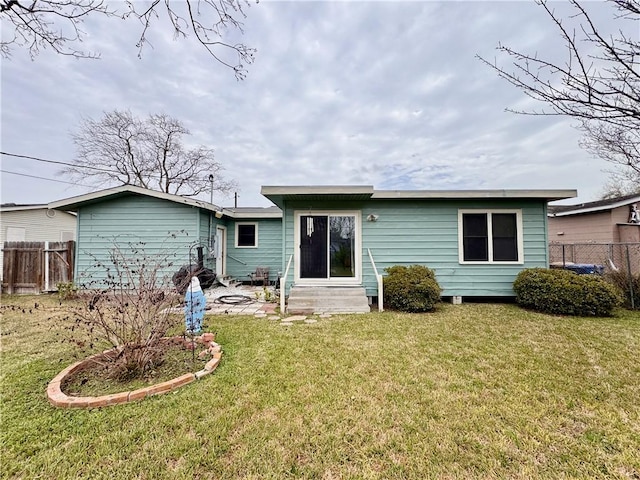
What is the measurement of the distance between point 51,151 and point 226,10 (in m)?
17.8

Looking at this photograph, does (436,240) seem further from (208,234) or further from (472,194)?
(208,234)

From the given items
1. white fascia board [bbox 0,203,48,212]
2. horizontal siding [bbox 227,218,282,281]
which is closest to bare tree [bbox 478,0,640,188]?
horizontal siding [bbox 227,218,282,281]

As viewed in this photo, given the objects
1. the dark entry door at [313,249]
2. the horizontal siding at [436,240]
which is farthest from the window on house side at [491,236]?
the dark entry door at [313,249]

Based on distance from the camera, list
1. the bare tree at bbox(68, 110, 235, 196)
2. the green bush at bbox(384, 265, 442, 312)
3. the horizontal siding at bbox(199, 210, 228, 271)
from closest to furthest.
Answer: the green bush at bbox(384, 265, 442, 312) < the horizontal siding at bbox(199, 210, 228, 271) < the bare tree at bbox(68, 110, 235, 196)

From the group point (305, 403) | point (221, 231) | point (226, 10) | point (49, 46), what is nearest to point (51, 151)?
point (221, 231)

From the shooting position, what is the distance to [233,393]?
8.96ft

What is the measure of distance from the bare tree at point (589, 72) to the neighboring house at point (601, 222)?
12.1m

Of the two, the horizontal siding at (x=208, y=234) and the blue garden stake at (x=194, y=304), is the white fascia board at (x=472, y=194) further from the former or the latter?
the horizontal siding at (x=208, y=234)

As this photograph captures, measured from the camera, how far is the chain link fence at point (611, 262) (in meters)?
6.41

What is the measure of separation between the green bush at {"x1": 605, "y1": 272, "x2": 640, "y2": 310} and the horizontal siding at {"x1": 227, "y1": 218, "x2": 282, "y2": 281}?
9568mm

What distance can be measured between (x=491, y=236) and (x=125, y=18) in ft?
26.4

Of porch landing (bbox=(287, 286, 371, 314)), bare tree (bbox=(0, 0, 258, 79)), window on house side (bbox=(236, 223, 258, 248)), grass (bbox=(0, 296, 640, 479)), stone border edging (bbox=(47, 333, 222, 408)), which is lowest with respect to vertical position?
grass (bbox=(0, 296, 640, 479))

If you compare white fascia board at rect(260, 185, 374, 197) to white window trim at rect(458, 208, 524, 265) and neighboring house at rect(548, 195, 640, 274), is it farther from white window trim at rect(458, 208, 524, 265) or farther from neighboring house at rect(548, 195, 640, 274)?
neighboring house at rect(548, 195, 640, 274)

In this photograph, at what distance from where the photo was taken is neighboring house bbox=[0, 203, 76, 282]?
11.6 meters
